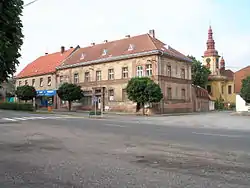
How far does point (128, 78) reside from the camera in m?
46.5

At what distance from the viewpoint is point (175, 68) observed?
4750cm

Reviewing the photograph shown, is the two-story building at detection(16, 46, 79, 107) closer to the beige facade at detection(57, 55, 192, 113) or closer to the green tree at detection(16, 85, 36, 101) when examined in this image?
the green tree at detection(16, 85, 36, 101)

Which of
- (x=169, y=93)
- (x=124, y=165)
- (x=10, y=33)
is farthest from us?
(x=169, y=93)

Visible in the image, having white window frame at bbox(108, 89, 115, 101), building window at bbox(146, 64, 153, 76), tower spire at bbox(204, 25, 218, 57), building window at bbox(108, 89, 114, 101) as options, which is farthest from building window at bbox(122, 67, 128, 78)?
tower spire at bbox(204, 25, 218, 57)

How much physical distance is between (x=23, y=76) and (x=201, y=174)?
66458mm

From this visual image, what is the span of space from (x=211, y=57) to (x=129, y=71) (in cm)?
5279

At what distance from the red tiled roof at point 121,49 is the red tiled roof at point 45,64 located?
11.6 feet

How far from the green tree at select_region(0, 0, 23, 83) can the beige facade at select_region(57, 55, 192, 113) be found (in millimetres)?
34736

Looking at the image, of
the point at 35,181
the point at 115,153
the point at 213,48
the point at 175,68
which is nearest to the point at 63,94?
the point at 175,68

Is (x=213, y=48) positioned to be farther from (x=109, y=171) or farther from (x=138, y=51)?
(x=109, y=171)

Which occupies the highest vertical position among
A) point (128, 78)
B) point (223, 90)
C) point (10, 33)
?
point (223, 90)

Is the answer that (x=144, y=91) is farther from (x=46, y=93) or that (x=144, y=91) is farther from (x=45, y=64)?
(x=45, y=64)

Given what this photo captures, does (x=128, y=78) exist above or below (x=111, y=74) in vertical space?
below

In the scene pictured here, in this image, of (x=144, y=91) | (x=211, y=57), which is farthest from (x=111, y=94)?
(x=211, y=57)
